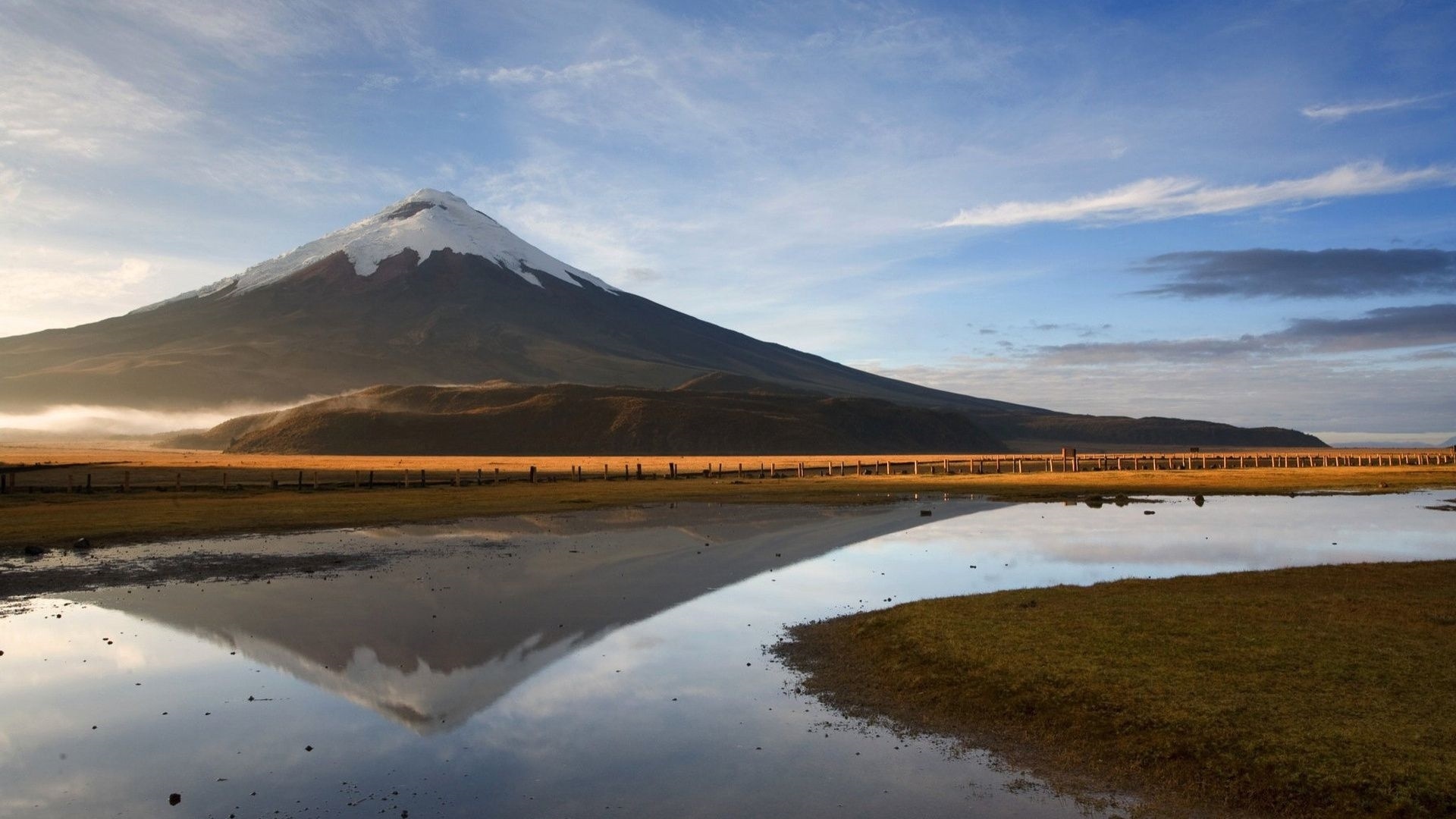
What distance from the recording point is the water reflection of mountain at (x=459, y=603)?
14.9 metres

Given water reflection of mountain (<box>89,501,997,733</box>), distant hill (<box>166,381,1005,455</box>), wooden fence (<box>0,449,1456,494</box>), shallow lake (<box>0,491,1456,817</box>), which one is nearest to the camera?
shallow lake (<box>0,491,1456,817</box>)

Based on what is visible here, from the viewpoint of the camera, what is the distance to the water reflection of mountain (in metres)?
14.9

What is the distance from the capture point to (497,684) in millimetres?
14297

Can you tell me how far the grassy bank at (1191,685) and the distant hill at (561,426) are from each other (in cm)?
14078

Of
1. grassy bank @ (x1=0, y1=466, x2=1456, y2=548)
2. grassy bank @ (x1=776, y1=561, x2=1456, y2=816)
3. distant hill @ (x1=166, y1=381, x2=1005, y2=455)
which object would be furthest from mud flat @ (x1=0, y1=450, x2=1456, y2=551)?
distant hill @ (x1=166, y1=381, x2=1005, y2=455)

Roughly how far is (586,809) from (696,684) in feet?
15.3

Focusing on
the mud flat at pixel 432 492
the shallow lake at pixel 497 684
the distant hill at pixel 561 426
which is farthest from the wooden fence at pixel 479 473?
the distant hill at pixel 561 426

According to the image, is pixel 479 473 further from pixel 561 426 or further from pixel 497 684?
pixel 561 426

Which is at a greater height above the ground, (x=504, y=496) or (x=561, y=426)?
(x=561, y=426)

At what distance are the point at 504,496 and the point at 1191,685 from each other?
1889 inches

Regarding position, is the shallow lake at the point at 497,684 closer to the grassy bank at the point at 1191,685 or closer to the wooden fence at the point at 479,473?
the grassy bank at the point at 1191,685

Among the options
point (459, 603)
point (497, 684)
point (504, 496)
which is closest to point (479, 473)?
point (504, 496)

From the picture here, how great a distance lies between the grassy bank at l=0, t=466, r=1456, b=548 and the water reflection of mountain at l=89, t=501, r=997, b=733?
27.8 ft

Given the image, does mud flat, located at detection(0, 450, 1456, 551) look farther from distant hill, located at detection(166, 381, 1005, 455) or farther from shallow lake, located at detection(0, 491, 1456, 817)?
distant hill, located at detection(166, 381, 1005, 455)
